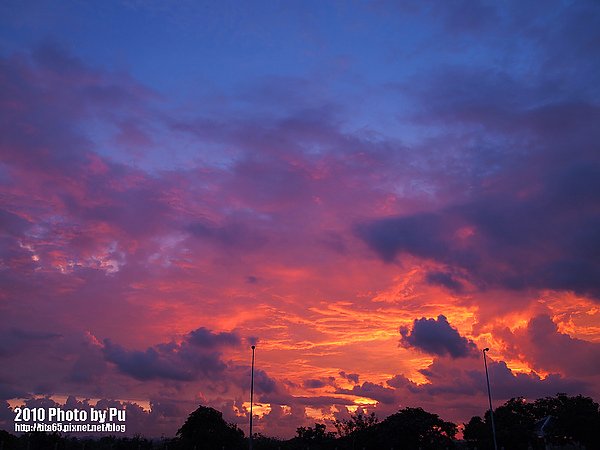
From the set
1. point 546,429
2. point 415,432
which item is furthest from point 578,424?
point 415,432

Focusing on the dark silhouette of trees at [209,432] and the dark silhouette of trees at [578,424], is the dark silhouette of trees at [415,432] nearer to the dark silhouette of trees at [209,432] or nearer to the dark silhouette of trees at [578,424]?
the dark silhouette of trees at [578,424]

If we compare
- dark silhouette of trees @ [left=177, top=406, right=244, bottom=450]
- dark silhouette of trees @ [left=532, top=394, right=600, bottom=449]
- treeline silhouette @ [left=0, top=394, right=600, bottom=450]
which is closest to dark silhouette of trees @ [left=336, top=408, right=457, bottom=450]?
treeline silhouette @ [left=0, top=394, right=600, bottom=450]

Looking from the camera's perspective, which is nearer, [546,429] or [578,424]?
[578,424]

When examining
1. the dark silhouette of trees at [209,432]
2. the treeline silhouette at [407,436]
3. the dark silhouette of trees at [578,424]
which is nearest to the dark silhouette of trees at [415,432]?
the treeline silhouette at [407,436]

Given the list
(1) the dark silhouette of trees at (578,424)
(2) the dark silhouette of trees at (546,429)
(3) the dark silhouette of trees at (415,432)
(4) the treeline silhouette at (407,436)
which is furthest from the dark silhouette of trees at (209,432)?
(1) the dark silhouette of trees at (578,424)

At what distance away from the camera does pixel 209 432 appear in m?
104

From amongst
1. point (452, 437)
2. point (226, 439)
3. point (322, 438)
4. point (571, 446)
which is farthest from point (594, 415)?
point (226, 439)

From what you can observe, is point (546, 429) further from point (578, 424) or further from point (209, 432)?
point (209, 432)

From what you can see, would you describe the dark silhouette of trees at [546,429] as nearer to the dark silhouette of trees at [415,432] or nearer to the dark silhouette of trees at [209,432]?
the dark silhouette of trees at [415,432]

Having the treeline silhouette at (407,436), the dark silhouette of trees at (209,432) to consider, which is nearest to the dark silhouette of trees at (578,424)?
the treeline silhouette at (407,436)

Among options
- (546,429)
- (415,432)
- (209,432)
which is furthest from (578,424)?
(209,432)

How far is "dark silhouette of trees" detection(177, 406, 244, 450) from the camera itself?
102 metres

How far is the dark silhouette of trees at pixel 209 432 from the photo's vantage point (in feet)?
336

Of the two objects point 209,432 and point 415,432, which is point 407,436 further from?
point 209,432
